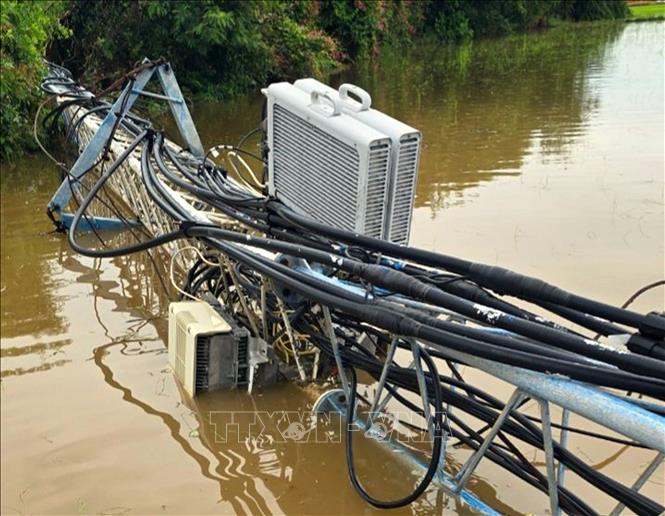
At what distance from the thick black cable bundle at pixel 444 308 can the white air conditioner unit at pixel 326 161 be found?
5.4 inches

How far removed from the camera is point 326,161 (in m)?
3.14

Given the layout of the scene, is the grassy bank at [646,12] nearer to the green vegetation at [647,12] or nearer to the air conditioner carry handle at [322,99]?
the green vegetation at [647,12]

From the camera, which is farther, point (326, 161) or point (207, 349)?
point (207, 349)

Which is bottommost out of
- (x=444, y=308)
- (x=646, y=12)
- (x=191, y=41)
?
(x=646, y=12)

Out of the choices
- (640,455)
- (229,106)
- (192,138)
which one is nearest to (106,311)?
(192,138)

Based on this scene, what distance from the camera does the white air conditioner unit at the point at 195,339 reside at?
370cm

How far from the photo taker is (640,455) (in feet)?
11.4

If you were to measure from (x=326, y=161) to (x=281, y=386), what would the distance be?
137 centimetres

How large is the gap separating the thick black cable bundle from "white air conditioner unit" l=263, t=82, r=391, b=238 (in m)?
0.14

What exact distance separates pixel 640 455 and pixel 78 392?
283 centimetres

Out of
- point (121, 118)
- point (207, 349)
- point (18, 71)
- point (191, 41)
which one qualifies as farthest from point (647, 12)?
point (207, 349)

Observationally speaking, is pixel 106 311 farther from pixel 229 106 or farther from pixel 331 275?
pixel 229 106

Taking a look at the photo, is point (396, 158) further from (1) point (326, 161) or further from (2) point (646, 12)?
(2) point (646, 12)

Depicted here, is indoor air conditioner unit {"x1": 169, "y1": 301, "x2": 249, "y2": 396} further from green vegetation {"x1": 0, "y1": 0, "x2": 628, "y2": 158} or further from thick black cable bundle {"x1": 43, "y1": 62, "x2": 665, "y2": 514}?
green vegetation {"x1": 0, "y1": 0, "x2": 628, "y2": 158}
